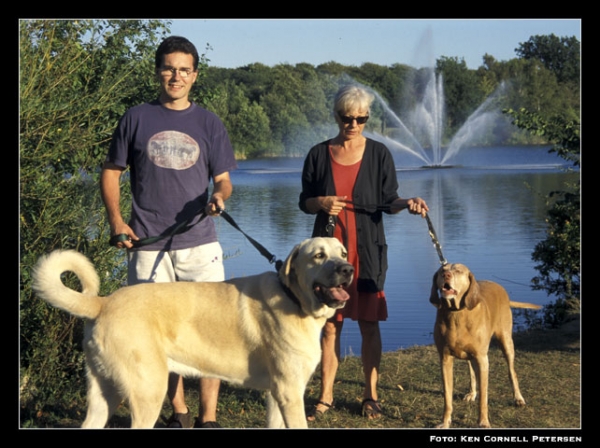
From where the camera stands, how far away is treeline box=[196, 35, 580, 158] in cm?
3158

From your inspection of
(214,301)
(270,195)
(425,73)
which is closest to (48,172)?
(214,301)

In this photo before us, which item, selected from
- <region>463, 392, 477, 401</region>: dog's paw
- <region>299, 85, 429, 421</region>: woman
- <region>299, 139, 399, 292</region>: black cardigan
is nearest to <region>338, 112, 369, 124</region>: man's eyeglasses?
<region>299, 85, 429, 421</region>: woman

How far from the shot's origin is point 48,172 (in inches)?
244

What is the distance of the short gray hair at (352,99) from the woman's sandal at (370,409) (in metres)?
2.21

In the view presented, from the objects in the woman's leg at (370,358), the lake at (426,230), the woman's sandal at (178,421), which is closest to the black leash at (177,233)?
the woman's leg at (370,358)

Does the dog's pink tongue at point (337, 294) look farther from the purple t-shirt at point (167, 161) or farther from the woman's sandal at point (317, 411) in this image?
the woman's sandal at point (317, 411)

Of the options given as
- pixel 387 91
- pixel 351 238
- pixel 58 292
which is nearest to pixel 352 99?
A: pixel 351 238

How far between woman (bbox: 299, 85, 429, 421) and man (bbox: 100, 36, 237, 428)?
818 mm

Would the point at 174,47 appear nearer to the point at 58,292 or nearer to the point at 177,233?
the point at 177,233

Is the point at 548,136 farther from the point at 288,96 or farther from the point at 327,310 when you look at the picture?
the point at 288,96

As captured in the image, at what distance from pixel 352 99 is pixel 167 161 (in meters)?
1.44

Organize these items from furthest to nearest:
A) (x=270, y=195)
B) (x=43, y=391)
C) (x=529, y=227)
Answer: (x=270, y=195) < (x=529, y=227) < (x=43, y=391)

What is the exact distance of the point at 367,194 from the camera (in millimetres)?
5777
